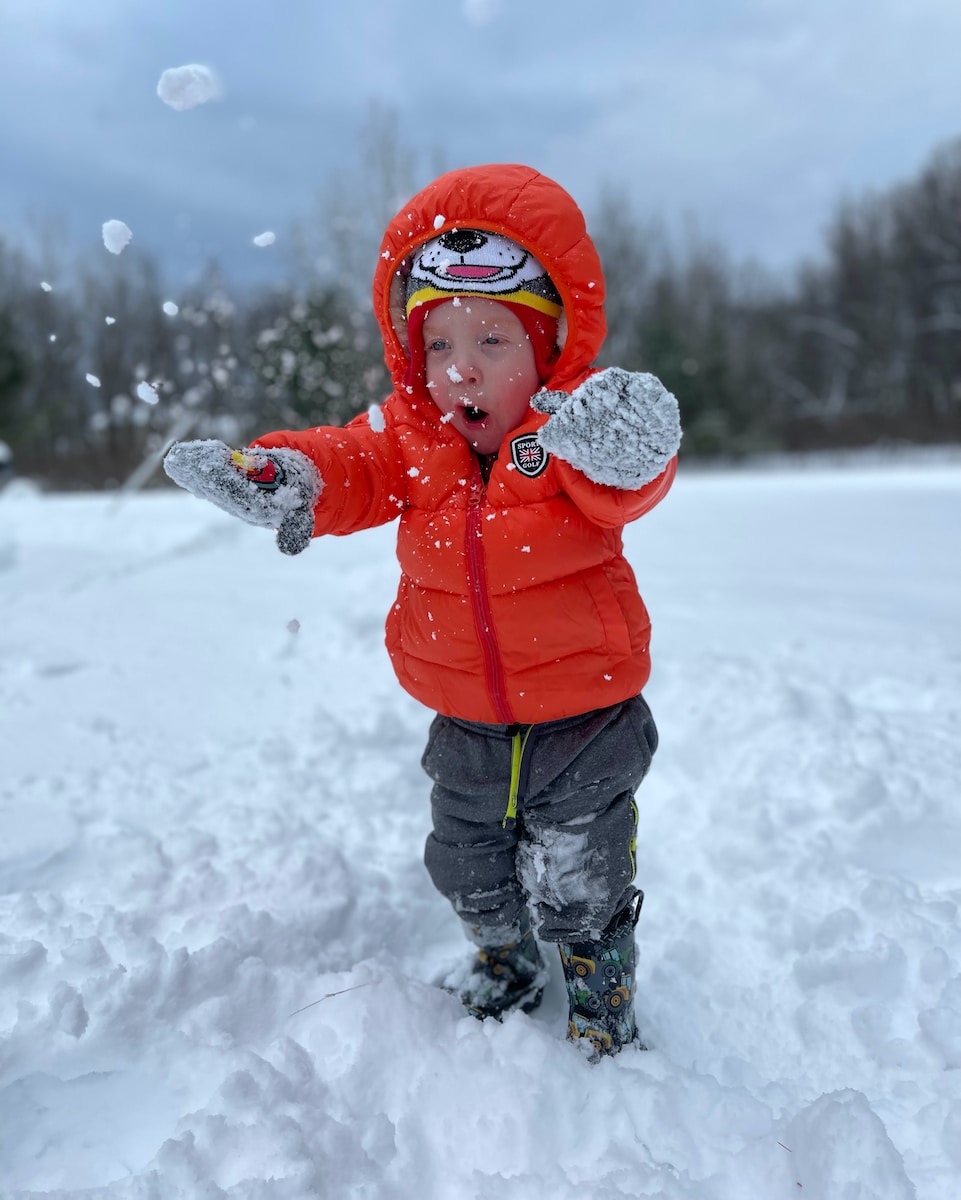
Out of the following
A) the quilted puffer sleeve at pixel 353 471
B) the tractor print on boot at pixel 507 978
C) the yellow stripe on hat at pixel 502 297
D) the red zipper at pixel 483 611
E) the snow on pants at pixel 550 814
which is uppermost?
the yellow stripe on hat at pixel 502 297

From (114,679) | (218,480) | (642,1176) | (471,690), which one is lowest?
(642,1176)

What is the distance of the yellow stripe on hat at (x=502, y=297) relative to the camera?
1454 millimetres

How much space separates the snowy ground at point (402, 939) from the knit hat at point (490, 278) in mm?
1275

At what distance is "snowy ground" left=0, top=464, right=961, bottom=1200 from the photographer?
1.26 metres

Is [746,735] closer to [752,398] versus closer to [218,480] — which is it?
[218,480]

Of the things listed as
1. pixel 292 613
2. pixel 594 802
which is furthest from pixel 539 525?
pixel 292 613

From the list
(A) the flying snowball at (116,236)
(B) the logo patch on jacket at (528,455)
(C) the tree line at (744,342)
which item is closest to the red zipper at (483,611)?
(B) the logo patch on jacket at (528,455)

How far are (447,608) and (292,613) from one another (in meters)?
2.70

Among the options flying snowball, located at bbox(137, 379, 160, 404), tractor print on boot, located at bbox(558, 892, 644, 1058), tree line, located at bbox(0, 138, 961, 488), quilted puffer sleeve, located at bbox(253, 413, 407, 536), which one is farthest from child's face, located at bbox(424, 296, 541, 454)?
tree line, located at bbox(0, 138, 961, 488)

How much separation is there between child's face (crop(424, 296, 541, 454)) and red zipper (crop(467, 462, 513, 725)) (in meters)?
0.16

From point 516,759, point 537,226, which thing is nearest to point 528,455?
point 537,226

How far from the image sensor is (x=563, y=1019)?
1.72 metres

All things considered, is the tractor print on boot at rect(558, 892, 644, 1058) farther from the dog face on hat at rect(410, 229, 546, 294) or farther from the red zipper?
the dog face on hat at rect(410, 229, 546, 294)

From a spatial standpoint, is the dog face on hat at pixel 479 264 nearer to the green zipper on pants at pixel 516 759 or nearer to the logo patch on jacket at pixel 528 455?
the logo patch on jacket at pixel 528 455
